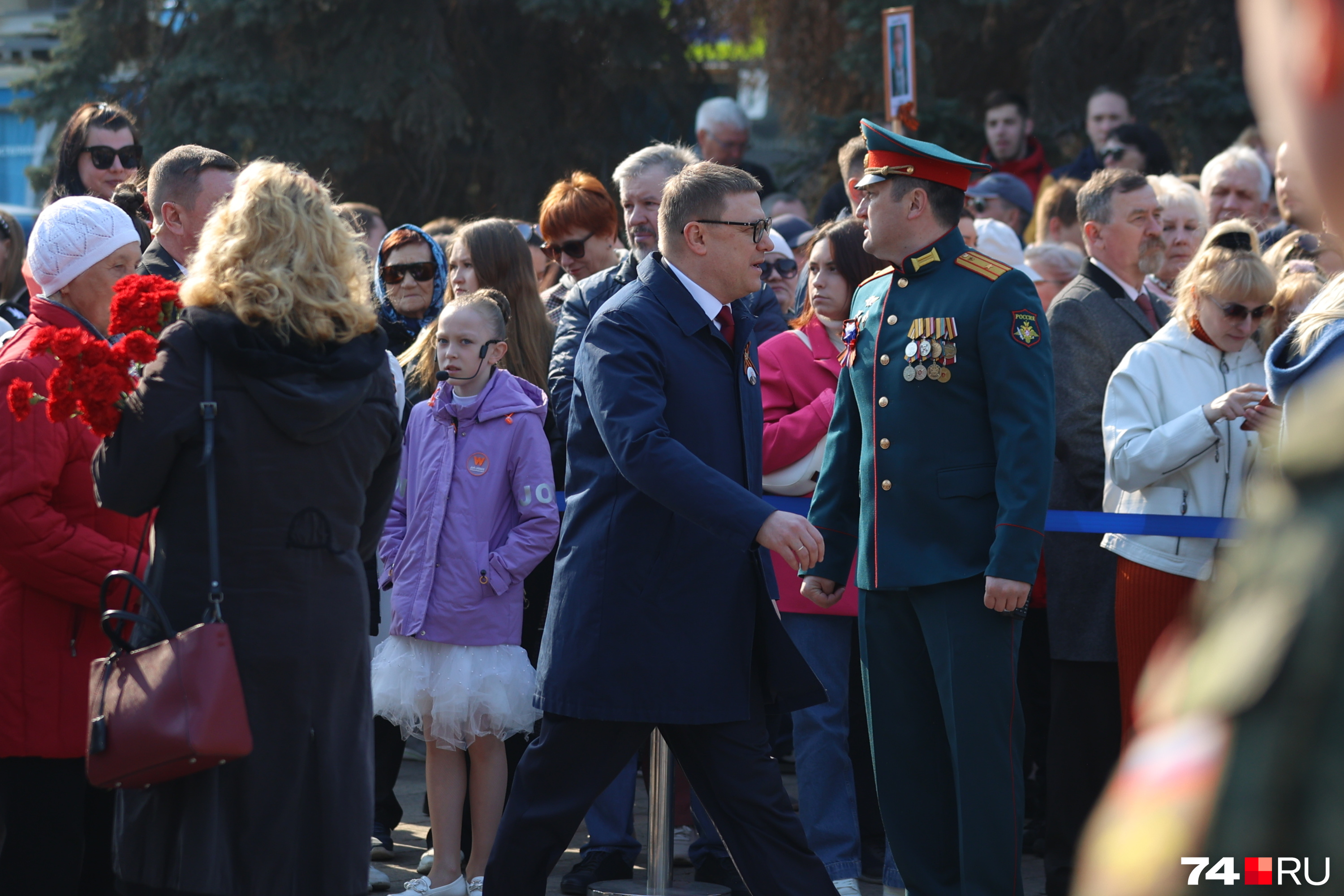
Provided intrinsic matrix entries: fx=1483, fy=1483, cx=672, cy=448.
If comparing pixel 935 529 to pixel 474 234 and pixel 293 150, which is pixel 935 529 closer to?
pixel 474 234

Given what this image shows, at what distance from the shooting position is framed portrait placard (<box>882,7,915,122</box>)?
27.6 ft

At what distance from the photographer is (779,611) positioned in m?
5.23

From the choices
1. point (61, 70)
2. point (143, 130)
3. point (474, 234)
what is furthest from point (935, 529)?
point (61, 70)

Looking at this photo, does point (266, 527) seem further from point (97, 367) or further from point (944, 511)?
point (944, 511)

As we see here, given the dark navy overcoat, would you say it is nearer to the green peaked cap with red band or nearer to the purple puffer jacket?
the green peaked cap with red band

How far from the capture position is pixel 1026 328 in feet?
13.5

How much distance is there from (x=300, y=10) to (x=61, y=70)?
2.32m

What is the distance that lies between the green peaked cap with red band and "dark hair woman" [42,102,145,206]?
314 centimetres

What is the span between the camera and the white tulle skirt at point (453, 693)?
4.88 metres

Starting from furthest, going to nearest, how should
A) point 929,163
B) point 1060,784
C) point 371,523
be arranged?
point 1060,784 < point 929,163 < point 371,523

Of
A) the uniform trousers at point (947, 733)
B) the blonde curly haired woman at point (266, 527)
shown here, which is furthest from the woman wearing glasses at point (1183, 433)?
the blonde curly haired woman at point (266, 527)

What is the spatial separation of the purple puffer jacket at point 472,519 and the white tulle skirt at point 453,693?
7 cm

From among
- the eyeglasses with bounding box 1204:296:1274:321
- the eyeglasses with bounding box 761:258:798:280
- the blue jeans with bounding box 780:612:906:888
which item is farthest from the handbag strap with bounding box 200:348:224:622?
the eyeglasses with bounding box 761:258:798:280

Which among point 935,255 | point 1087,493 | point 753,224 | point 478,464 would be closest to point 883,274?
point 935,255
